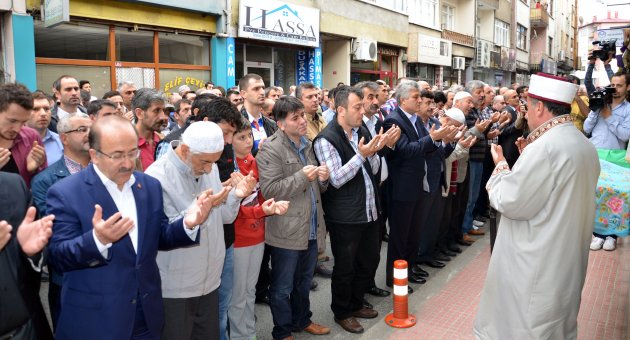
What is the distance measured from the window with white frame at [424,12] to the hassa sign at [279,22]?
25.4 ft

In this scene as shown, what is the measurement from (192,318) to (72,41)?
8.92 m

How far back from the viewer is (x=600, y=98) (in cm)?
579

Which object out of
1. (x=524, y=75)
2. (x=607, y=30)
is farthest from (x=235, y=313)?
(x=524, y=75)

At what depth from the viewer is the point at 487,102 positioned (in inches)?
338

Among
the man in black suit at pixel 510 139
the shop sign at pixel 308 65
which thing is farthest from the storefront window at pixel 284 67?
the man in black suit at pixel 510 139

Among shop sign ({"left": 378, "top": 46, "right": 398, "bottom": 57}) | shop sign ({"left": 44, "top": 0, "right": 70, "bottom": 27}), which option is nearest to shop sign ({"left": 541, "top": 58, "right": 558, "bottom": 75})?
shop sign ({"left": 378, "top": 46, "right": 398, "bottom": 57})

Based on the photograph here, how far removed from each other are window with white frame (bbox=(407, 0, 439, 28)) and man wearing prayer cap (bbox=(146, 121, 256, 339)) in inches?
797

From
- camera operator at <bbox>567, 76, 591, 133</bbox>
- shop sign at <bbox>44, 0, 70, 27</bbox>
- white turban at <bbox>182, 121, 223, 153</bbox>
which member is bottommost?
white turban at <bbox>182, 121, 223, 153</bbox>

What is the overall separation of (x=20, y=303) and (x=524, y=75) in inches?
1625

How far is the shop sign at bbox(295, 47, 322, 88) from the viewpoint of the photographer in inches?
649

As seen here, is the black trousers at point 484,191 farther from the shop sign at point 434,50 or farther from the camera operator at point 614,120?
the shop sign at point 434,50

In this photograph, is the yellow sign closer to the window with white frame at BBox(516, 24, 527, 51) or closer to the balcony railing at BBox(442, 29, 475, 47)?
the balcony railing at BBox(442, 29, 475, 47)

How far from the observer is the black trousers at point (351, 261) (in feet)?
15.4

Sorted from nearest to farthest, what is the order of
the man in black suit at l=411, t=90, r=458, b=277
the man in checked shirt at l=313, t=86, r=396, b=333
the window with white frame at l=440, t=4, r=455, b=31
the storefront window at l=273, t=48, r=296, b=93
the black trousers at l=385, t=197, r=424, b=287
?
the man in checked shirt at l=313, t=86, r=396, b=333, the black trousers at l=385, t=197, r=424, b=287, the man in black suit at l=411, t=90, r=458, b=277, the storefront window at l=273, t=48, r=296, b=93, the window with white frame at l=440, t=4, r=455, b=31
